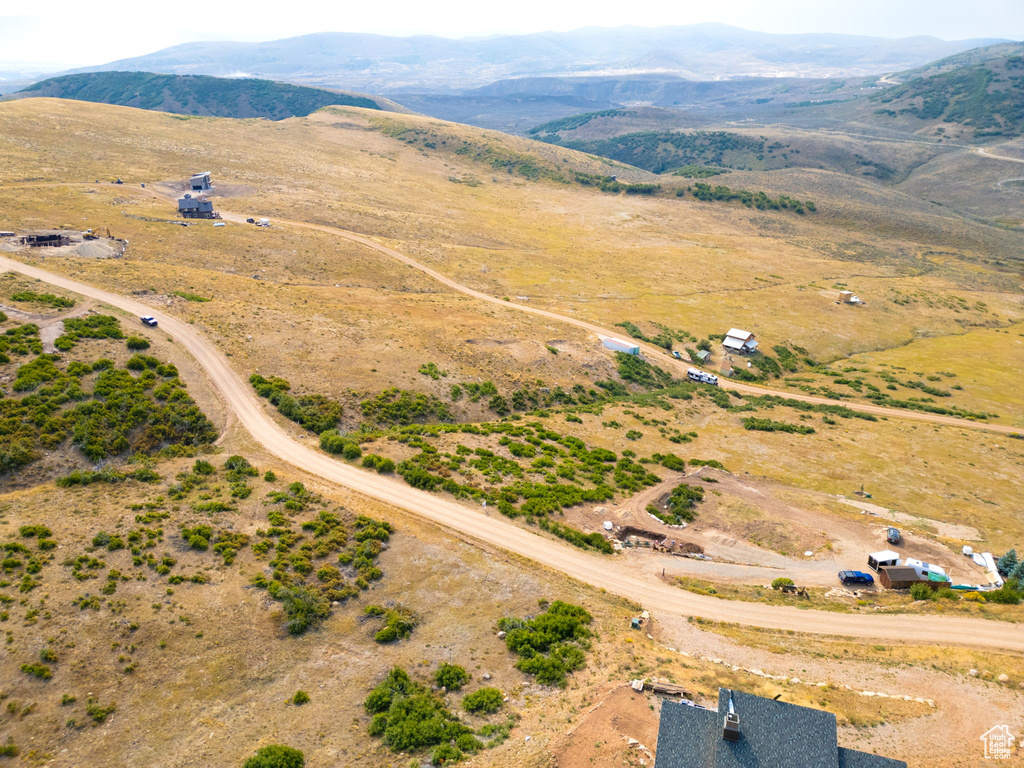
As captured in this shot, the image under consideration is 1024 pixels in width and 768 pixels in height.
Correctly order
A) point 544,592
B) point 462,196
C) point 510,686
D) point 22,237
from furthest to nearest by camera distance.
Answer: point 462,196
point 22,237
point 544,592
point 510,686

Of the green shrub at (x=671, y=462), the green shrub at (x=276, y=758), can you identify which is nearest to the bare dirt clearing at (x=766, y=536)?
the green shrub at (x=671, y=462)

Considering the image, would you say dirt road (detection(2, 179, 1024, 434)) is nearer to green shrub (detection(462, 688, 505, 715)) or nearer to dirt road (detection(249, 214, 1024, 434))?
dirt road (detection(249, 214, 1024, 434))

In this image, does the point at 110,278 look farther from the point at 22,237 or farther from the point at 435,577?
the point at 435,577

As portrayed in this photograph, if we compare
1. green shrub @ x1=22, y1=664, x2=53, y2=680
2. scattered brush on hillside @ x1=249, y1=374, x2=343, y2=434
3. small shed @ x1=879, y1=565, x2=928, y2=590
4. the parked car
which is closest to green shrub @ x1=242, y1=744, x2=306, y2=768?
green shrub @ x1=22, y1=664, x2=53, y2=680

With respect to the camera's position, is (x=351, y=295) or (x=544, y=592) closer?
(x=544, y=592)

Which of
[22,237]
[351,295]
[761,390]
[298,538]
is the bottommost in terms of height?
[761,390]

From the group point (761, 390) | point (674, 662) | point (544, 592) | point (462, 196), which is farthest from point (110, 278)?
point (462, 196)

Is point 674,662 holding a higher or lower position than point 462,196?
lower
